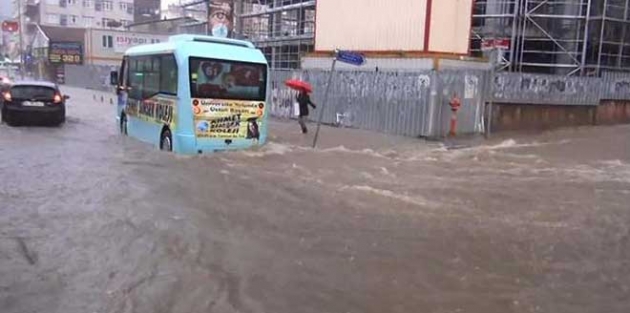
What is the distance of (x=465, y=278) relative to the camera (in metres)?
6.77

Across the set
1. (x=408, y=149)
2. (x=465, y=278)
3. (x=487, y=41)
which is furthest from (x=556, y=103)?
(x=465, y=278)

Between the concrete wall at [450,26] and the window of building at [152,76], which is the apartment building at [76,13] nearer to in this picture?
the concrete wall at [450,26]

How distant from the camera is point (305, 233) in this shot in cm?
837

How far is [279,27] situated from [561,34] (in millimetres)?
22525

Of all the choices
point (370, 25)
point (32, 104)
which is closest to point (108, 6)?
point (370, 25)

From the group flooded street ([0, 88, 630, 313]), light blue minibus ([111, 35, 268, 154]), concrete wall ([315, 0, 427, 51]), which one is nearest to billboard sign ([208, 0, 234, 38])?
concrete wall ([315, 0, 427, 51])

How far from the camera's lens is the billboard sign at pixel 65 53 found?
70312mm

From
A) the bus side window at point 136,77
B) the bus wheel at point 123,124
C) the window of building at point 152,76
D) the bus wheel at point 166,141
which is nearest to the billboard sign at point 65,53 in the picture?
the bus wheel at point 123,124

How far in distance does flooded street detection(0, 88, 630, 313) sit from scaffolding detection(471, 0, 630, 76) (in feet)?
48.1

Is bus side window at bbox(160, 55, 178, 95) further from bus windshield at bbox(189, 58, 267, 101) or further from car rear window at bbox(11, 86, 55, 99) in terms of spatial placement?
car rear window at bbox(11, 86, 55, 99)

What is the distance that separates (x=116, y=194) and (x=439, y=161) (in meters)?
7.80

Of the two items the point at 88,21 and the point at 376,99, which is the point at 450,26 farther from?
the point at 88,21

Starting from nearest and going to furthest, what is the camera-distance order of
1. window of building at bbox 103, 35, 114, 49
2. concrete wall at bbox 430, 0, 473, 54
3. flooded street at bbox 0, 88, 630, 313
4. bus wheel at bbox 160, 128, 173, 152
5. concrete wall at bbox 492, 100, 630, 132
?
flooded street at bbox 0, 88, 630, 313, bus wheel at bbox 160, 128, 173, 152, concrete wall at bbox 492, 100, 630, 132, concrete wall at bbox 430, 0, 473, 54, window of building at bbox 103, 35, 114, 49

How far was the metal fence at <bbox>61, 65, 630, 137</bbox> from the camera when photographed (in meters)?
19.8
